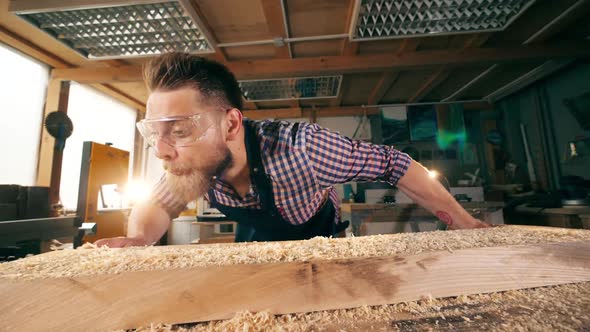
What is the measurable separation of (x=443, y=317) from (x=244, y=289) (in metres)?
0.37

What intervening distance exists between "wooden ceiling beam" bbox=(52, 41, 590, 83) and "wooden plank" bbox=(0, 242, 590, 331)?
3250 mm

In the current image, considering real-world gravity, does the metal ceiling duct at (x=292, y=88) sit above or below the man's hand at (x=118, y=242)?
above

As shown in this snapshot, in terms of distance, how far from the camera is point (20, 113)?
3.11 m

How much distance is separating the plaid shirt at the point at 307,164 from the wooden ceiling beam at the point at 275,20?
1693 millimetres

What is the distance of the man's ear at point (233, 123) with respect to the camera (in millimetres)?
1301

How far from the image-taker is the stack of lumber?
1.53ft

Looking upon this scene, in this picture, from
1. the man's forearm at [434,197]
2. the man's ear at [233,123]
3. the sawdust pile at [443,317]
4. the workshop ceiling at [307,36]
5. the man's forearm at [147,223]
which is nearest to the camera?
the sawdust pile at [443,317]

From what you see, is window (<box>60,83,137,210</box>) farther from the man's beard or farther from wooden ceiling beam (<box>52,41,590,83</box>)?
the man's beard

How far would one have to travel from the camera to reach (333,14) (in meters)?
2.79

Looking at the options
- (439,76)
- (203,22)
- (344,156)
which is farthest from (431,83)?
(344,156)

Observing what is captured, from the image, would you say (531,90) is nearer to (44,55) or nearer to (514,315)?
(514,315)

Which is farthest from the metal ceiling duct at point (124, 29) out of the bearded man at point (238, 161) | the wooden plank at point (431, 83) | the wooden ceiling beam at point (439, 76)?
the wooden plank at point (431, 83)

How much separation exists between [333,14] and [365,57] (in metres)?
0.83

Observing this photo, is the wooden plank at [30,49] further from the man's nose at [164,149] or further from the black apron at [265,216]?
the black apron at [265,216]
